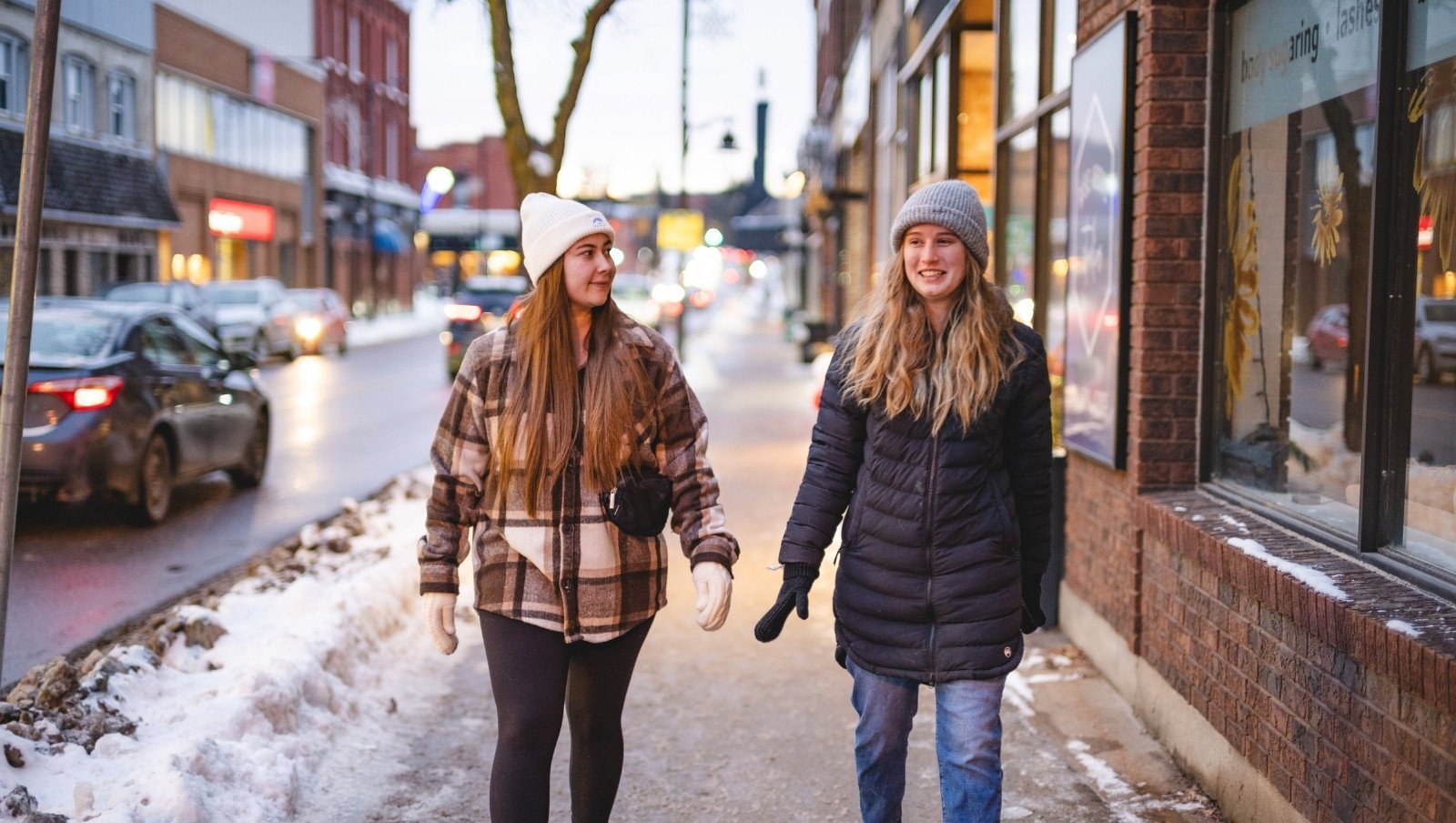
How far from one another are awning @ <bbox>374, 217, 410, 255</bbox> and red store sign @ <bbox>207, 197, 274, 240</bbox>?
1154 centimetres

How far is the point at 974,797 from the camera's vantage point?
3516 mm

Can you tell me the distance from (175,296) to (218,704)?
22852mm

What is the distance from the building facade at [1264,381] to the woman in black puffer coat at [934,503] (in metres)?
0.89

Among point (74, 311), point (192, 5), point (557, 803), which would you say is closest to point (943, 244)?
point (557, 803)

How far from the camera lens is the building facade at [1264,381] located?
3.70 m

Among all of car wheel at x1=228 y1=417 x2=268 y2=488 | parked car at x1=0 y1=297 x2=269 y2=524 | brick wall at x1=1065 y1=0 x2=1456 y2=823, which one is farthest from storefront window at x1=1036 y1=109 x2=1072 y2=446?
car wheel at x1=228 y1=417 x2=268 y2=488

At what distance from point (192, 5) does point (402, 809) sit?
4024mm

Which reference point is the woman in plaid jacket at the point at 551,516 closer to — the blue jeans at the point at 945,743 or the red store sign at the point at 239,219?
the blue jeans at the point at 945,743

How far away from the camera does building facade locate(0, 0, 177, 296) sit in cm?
2772

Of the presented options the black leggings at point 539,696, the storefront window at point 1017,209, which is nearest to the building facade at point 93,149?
the storefront window at point 1017,209

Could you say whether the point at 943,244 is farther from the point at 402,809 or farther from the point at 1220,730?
the point at 402,809

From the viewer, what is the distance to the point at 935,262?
3604 mm

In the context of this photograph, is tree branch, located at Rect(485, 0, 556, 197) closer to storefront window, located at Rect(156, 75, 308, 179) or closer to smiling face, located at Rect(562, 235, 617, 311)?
smiling face, located at Rect(562, 235, 617, 311)

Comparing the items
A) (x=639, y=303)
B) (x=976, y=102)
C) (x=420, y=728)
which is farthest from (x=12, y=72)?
(x=420, y=728)
